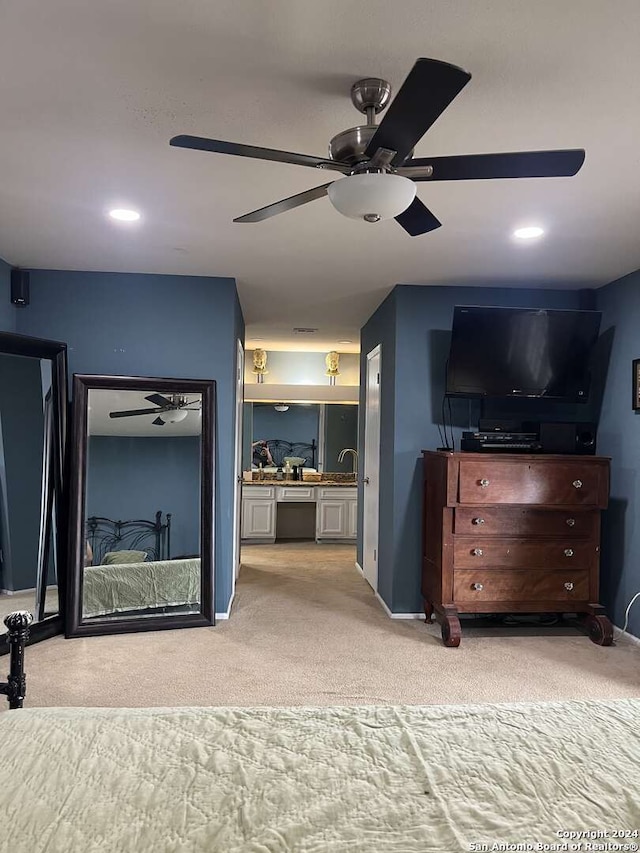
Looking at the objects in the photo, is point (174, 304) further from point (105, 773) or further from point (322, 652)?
point (105, 773)

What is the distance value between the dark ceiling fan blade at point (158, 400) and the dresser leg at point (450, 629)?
2.31 metres

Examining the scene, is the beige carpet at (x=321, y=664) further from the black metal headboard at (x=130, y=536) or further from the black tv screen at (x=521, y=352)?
the black tv screen at (x=521, y=352)

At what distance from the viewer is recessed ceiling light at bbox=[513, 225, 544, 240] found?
3.30 m

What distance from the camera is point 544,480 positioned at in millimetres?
3943

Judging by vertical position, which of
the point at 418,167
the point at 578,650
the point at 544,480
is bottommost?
the point at 578,650

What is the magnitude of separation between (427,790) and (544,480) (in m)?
3.15

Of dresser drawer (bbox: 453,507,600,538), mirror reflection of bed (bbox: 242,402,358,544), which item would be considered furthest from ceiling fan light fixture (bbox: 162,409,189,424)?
mirror reflection of bed (bbox: 242,402,358,544)

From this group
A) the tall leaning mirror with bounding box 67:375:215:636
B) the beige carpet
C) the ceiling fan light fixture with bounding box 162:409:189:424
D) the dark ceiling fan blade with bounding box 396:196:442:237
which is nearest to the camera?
the dark ceiling fan blade with bounding box 396:196:442:237

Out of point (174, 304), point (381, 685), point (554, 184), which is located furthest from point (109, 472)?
point (554, 184)

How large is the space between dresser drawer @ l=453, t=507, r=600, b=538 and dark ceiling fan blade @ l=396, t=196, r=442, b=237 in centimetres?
207

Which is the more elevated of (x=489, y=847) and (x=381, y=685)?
(x=489, y=847)

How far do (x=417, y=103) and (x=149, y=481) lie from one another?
324 cm

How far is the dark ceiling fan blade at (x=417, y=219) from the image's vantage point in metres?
2.21

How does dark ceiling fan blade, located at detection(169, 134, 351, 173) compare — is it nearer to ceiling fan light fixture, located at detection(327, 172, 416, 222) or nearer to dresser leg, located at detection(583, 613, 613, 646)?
ceiling fan light fixture, located at detection(327, 172, 416, 222)
